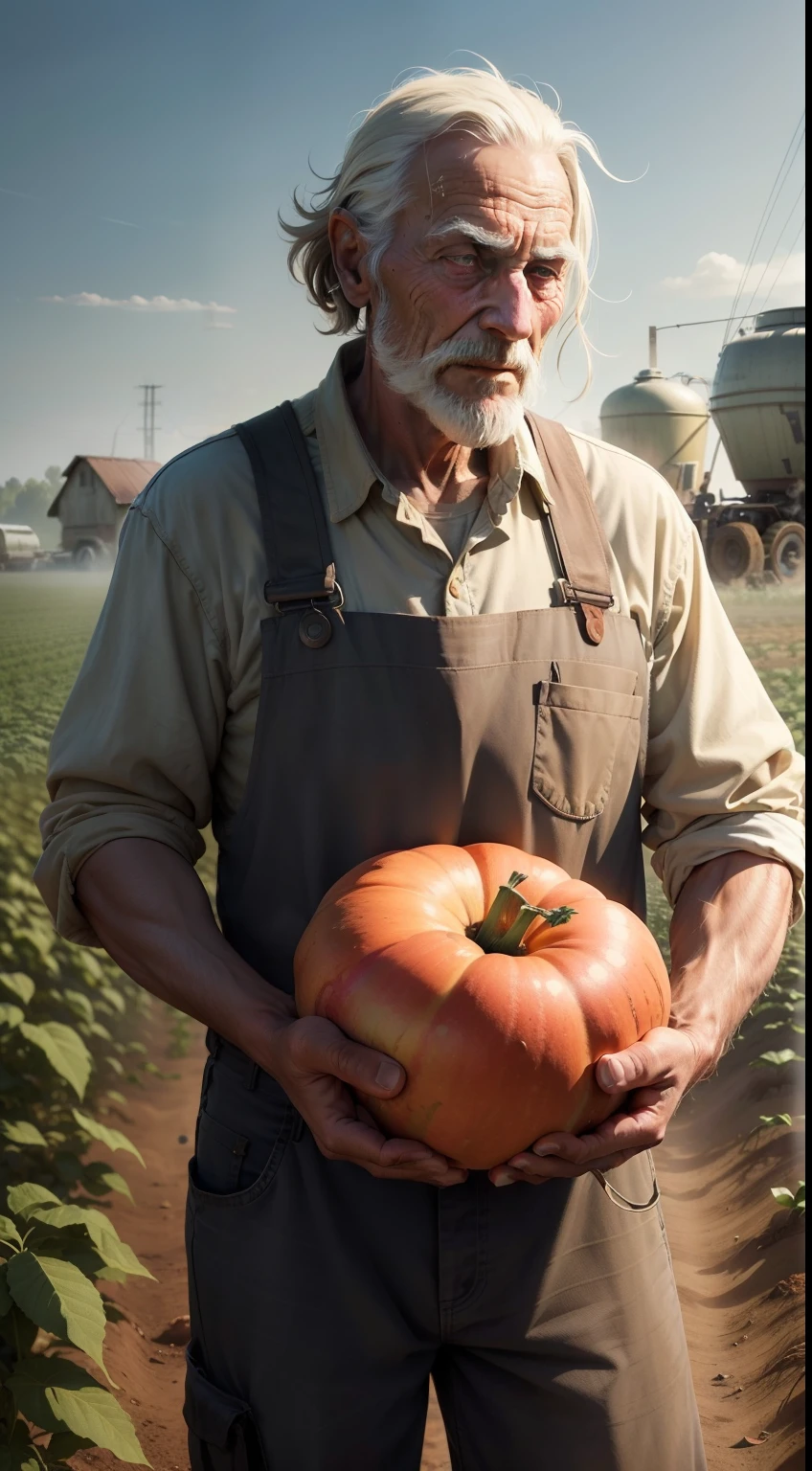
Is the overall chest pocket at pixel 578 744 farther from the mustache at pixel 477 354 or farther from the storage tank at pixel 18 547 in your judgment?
the storage tank at pixel 18 547

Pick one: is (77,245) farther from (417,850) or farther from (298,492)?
(417,850)

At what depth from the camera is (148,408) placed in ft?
14.0

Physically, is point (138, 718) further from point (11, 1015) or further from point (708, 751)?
point (11, 1015)

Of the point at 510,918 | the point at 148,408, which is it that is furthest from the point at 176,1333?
the point at 148,408

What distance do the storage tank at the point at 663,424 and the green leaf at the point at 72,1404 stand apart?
144 inches

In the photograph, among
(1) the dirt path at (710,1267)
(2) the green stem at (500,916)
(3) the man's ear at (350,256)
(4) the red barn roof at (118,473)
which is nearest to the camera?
(2) the green stem at (500,916)

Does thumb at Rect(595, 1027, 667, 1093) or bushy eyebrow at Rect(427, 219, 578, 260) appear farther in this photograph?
bushy eyebrow at Rect(427, 219, 578, 260)

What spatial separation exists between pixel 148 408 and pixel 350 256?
8.04ft

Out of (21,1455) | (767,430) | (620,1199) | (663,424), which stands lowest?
(21,1455)

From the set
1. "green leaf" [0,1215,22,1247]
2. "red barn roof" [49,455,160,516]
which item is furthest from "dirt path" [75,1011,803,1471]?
"red barn roof" [49,455,160,516]

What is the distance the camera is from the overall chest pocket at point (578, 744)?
1.79m

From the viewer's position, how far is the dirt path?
3.24 m

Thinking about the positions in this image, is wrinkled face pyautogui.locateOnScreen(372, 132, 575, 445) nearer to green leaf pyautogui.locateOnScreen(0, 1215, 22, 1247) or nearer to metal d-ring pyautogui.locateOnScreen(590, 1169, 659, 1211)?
metal d-ring pyautogui.locateOnScreen(590, 1169, 659, 1211)

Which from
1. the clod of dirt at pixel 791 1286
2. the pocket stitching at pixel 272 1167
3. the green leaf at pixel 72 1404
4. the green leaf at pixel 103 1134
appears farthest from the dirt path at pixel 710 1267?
the pocket stitching at pixel 272 1167
